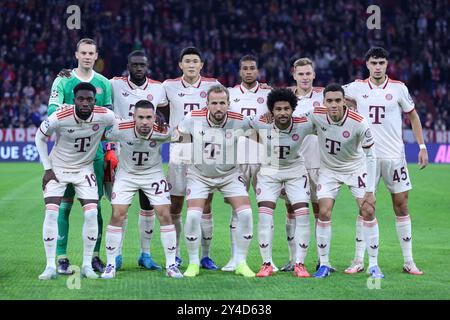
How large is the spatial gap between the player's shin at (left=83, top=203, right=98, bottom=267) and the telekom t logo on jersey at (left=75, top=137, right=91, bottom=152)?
0.57 m

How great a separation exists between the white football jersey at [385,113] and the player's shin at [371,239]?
0.80m

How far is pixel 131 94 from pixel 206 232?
170 cm

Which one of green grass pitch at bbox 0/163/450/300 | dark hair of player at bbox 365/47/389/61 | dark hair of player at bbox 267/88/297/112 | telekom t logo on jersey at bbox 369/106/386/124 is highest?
dark hair of player at bbox 365/47/389/61

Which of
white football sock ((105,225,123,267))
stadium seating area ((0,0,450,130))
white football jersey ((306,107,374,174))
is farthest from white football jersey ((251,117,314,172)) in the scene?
stadium seating area ((0,0,450,130))

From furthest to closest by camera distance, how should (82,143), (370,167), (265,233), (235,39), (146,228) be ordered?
(235,39) < (146,228) < (265,233) < (82,143) < (370,167)

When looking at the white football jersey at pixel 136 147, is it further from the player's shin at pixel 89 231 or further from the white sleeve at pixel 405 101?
the white sleeve at pixel 405 101

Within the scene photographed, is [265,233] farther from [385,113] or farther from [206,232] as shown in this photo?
[385,113]

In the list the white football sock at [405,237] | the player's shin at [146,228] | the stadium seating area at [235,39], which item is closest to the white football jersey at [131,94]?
the player's shin at [146,228]

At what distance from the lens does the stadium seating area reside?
103 ft

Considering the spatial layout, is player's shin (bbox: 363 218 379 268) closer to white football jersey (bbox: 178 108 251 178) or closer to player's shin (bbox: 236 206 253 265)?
player's shin (bbox: 236 206 253 265)

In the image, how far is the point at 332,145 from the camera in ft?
30.0

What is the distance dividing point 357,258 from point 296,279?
965mm

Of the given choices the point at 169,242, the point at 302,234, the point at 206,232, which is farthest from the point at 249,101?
the point at 169,242

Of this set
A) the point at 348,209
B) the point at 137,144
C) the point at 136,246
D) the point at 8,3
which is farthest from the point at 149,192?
the point at 8,3
